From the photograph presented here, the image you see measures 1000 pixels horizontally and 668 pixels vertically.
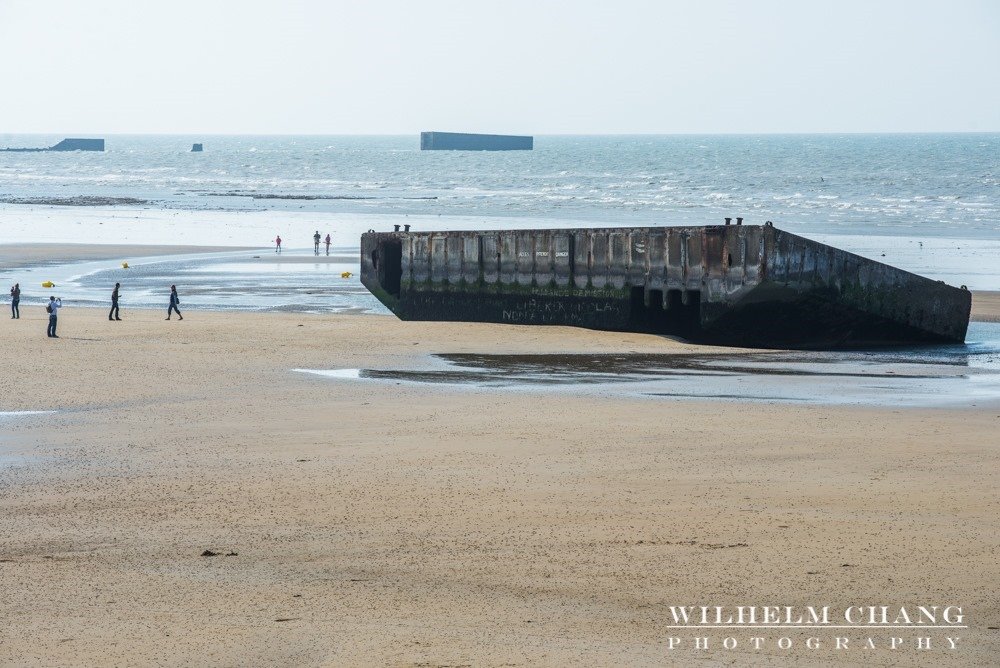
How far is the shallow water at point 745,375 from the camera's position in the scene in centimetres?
2112

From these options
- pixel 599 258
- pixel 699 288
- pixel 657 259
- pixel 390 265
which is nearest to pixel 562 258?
pixel 599 258

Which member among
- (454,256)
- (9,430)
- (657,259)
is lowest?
(9,430)

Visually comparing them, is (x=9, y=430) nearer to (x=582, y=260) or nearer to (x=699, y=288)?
(x=699, y=288)

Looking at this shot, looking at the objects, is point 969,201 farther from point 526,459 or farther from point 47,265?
point 526,459

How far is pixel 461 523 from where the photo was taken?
12508mm

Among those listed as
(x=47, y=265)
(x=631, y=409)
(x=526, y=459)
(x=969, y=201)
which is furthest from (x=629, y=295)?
(x=969, y=201)

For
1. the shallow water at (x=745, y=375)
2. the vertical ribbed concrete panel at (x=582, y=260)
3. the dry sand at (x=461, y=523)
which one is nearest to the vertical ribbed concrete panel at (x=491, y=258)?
the vertical ribbed concrete panel at (x=582, y=260)

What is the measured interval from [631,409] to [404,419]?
3.41 meters

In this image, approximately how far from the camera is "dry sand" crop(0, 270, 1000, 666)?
31.1ft

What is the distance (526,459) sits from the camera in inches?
611

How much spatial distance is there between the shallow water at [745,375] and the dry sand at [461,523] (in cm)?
122

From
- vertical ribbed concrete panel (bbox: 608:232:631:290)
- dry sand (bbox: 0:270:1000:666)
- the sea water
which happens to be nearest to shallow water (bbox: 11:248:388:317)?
the sea water

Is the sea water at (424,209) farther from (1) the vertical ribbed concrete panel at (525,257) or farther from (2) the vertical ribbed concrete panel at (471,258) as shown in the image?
(1) the vertical ribbed concrete panel at (525,257)

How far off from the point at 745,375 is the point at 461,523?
12.1m
